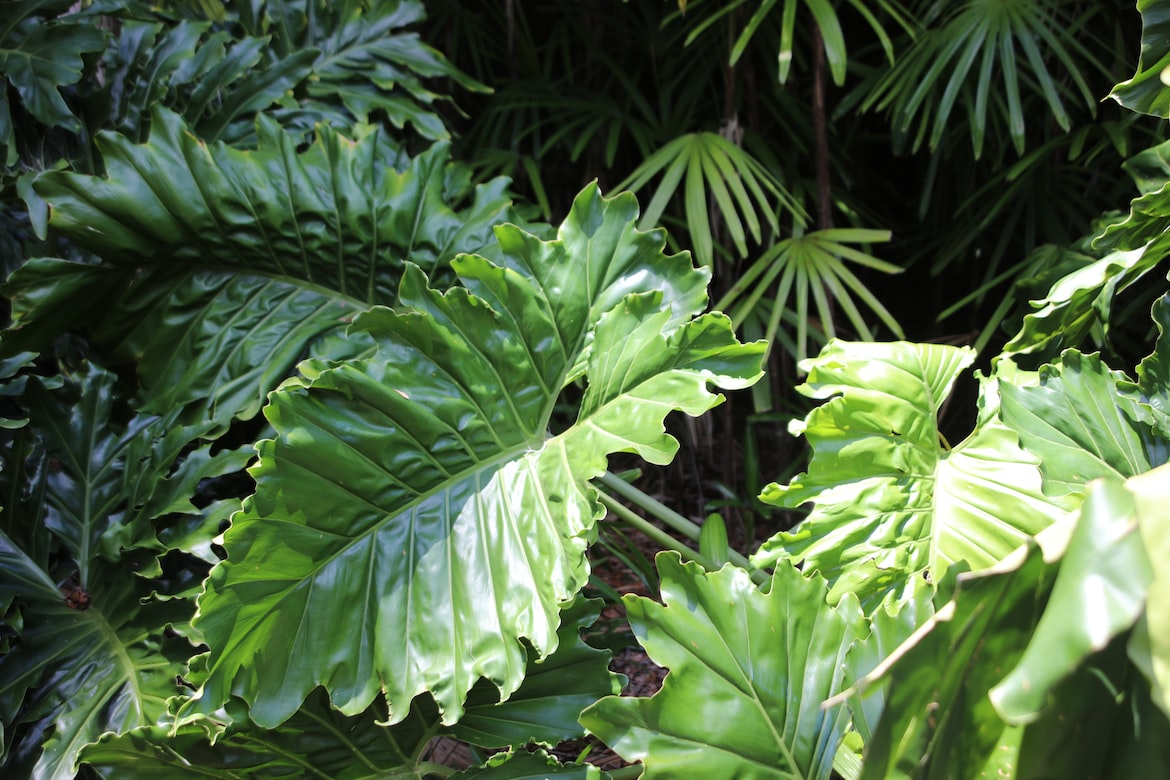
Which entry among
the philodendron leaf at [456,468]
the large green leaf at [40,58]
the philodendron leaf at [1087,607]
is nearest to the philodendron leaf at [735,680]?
the philodendron leaf at [456,468]

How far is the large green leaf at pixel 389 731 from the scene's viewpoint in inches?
36.1

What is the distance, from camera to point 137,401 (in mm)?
1310

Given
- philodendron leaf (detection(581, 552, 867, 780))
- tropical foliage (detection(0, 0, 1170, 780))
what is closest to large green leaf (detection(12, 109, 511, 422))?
tropical foliage (detection(0, 0, 1170, 780))

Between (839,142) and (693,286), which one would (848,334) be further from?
(693,286)

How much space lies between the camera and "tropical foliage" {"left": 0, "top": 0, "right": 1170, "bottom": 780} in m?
0.65

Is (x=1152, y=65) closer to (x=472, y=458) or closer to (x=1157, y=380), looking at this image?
(x=1157, y=380)

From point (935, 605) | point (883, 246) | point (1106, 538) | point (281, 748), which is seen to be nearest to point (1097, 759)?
point (1106, 538)

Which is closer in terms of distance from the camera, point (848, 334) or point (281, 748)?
point (281, 748)

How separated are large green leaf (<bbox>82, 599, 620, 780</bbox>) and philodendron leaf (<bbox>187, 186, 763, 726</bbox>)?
12 cm

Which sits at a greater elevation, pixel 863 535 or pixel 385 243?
pixel 385 243

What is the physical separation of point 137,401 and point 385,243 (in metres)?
0.47

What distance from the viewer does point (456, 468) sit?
39.4 inches

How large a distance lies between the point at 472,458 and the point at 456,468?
24 mm

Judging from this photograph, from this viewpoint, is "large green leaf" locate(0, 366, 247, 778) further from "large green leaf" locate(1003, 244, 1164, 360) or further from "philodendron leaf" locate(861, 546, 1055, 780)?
"large green leaf" locate(1003, 244, 1164, 360)
